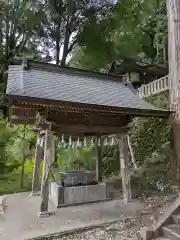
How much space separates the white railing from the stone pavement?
535cm

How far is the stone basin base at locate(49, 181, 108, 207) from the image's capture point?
5.52 meters

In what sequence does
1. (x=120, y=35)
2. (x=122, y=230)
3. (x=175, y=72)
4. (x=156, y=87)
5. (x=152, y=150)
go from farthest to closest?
1. (x=120, y=35)
2. (x=156, y=87)
3. (x=152, y=150)
4. (x=175, y=72)
5. (x=122, y=230)

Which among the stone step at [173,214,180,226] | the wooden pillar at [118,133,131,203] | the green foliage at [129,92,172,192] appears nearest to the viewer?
the stone step at [173,214,180,226]

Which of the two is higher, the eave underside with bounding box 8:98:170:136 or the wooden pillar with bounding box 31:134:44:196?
the eave underside with bounding box 8:98:170:136

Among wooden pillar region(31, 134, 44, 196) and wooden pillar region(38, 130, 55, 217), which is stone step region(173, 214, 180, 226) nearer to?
wooden pillar region(38, 130, 55, 217)

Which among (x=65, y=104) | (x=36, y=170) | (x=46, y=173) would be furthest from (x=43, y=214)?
(x=65, y=104)

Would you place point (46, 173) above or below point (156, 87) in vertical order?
below

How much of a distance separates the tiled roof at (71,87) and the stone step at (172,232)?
2665 millimetres

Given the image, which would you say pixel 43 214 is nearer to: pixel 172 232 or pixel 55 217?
pixel 55 217

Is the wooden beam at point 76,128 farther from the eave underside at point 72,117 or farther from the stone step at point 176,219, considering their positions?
the stone step at point 176,219

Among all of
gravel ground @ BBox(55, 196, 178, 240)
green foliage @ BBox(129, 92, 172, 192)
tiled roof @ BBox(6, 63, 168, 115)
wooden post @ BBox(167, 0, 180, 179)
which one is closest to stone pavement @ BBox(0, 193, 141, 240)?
gravel ground @ BBox(55, 196, 178, 240)

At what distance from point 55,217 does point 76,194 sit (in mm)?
1122

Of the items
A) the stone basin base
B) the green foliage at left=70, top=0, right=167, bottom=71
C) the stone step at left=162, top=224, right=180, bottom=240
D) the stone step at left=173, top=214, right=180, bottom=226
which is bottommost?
the stone basin base

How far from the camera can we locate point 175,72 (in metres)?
6.29
